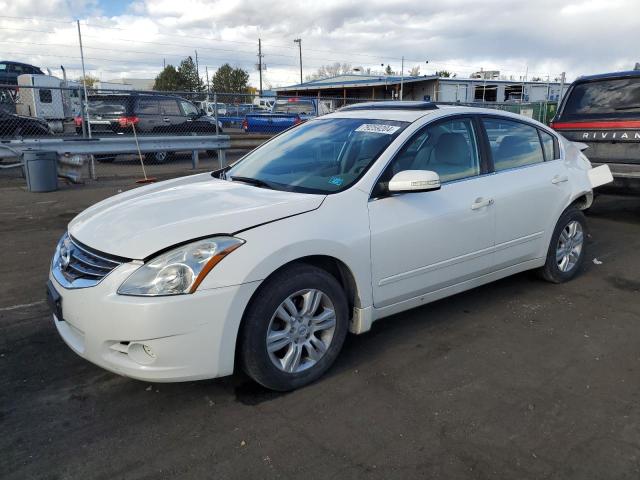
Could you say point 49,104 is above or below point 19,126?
above

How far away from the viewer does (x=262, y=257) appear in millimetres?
2793

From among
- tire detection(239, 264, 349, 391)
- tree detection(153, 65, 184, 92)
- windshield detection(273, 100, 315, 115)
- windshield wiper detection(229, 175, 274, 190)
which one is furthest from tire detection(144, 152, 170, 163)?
tree detection(153, 65, 184, 92)

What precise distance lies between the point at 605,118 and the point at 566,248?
3.19 m

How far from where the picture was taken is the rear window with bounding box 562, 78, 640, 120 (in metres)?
6.89

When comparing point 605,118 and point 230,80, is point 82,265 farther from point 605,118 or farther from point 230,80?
point 230,80

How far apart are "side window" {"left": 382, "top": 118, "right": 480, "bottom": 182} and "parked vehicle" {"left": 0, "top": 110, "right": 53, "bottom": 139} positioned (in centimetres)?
999

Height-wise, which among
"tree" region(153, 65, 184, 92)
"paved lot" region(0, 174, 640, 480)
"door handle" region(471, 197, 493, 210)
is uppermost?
"tree" region(153, 65, 184, 92)

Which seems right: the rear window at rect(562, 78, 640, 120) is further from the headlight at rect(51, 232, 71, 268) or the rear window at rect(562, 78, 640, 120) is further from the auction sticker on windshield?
the headlight at rect(51, 232, 71, 268)

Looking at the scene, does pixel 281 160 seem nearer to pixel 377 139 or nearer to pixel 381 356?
pixel 377 139

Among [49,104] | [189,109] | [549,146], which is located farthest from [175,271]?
[49,104]

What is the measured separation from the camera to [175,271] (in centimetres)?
266

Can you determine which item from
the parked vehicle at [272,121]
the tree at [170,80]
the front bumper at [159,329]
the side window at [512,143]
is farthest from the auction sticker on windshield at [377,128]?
the tree at [170,80]

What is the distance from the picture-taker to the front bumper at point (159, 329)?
2.62 m

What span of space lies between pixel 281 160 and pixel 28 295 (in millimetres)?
2583
